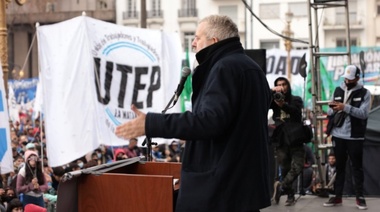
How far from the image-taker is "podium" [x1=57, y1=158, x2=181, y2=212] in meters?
3.80

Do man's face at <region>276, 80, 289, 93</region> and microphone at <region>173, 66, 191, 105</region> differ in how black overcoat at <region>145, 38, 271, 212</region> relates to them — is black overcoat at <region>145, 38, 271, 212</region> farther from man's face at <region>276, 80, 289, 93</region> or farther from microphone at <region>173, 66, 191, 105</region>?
man's face at <region>276, 80, 289, 93</region>

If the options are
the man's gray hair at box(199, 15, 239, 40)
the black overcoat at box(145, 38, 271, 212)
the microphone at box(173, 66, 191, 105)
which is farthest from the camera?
the microphone at box(173, 66, 191, 105)

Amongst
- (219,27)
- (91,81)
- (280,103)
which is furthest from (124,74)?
(219,27)

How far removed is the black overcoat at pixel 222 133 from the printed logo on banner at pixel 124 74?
8.38m

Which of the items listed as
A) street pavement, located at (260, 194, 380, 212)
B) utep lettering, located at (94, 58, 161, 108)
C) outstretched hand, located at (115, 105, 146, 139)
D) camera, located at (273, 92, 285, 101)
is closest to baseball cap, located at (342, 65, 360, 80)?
camera, located at (273, 92, 285, 101)

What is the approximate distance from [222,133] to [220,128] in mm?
55

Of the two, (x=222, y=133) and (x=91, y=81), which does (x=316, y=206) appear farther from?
(x=91, y=81)

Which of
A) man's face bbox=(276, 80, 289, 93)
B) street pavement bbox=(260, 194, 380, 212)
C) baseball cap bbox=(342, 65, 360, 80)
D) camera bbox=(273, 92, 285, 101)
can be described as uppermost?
baseball cap bbox=(342, 65, 360, 80)

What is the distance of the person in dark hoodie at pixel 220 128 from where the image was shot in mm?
3531

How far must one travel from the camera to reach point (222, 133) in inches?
140

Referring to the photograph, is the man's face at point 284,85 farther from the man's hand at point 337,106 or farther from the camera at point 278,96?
the man's hand at point 337,106

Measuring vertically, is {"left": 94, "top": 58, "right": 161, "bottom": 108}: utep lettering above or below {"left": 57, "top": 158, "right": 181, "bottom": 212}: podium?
above

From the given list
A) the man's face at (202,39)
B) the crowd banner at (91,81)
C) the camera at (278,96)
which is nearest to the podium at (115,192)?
the man's face at (202,39)

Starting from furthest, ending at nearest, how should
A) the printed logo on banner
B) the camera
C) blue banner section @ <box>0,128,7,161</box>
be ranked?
1. the printed logo on banner
2. blue banner section @ <box>0,128,7,161</box>
3. the camera
